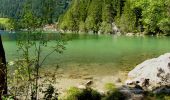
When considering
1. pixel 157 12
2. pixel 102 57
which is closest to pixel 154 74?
pixel 157 12

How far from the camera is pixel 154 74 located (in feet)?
77.5

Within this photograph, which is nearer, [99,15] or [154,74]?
[154,74]

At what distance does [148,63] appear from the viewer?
2664 cm

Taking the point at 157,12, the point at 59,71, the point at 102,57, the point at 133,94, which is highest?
the point at 157,12

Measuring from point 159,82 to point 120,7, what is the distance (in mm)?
139270

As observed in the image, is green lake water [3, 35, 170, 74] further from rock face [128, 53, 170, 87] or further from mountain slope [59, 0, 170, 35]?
mountain slope [59, 0, 170, 35]

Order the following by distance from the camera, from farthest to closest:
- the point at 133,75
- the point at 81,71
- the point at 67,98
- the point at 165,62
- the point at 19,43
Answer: the point at 81,71
the point at 133,75
the point at 165,62
the point at 67,98
the point at 19,43

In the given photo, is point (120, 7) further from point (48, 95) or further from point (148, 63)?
point (48, 95)

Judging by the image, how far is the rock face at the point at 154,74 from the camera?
2216 centimetres

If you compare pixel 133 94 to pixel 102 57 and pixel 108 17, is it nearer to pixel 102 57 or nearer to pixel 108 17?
pixel 102 57

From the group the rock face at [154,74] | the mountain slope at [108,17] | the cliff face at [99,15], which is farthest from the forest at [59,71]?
the cliff face at [99,15]

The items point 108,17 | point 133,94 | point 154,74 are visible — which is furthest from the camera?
point 108,17

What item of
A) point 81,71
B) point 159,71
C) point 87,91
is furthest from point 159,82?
point 81,71

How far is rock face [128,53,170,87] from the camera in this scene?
2216cm
